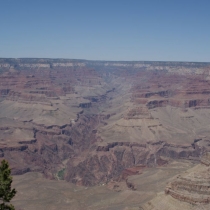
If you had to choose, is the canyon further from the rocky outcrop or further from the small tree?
the small tree

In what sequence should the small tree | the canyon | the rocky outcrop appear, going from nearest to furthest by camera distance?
the small tree → the rocky outcrop → the canyon

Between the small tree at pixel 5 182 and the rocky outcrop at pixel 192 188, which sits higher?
the small tree at pixel 5 182

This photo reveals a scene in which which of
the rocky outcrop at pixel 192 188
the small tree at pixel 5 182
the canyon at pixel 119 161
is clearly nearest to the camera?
the small tree at pixel 5 182

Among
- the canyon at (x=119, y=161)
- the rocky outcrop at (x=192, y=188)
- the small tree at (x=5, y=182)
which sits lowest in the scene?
the canyon at (x=119, y=161)

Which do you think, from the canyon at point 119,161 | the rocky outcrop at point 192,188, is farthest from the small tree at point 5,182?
the rocky outcrop at point 192,188

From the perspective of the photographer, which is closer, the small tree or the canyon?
the small tree

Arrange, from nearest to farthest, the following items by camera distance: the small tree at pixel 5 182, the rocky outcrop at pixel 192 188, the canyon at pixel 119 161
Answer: the small tree at pixel 5 182 → the rocky outcrop at pixel 192 188 → the canyon at pixel 119 161

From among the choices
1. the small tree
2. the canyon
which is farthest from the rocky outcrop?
the small tree

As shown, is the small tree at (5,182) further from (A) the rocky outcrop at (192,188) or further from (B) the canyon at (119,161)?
(A) the rocky outcrop at (192,188)

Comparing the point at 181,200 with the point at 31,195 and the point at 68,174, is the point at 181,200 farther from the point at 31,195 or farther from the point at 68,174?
the point at 68,174

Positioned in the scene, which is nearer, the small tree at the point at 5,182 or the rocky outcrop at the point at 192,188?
the small tree at the point at 5,182

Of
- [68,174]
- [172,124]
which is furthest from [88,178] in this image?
[172,124]

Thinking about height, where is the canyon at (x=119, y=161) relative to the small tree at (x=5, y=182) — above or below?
below
